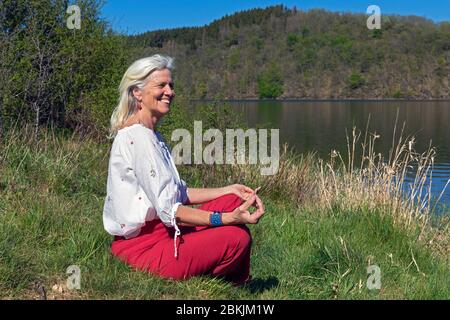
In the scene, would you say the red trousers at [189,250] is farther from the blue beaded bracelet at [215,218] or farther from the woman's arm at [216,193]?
the woman's arm at [216,193]

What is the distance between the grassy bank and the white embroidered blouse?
0.35 meters

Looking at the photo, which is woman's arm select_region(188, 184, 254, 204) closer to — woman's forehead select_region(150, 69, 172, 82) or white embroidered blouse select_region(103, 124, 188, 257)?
white embroidered blouse select_region(103, 124, 188, 257)

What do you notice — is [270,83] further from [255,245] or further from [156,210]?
[156,210]

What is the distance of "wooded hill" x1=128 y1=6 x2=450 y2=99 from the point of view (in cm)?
8731

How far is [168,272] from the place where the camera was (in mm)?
3102

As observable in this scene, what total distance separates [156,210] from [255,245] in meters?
1.55

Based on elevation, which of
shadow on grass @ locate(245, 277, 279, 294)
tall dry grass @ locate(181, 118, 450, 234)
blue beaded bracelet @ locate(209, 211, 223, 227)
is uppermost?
blue beaded bracelet @ locate(209, 211, 223, 227)

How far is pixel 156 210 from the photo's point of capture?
9.65ft

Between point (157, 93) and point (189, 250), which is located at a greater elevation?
point (157, 93)

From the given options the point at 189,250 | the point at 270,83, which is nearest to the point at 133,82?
the point at 189,250

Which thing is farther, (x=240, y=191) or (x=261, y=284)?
(x=261, y=284)

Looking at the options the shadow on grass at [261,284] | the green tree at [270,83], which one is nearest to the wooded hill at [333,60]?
the green tree at [270,83]

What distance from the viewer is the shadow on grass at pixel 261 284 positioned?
3.39m

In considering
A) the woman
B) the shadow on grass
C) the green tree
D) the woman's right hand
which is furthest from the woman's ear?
the green tree
